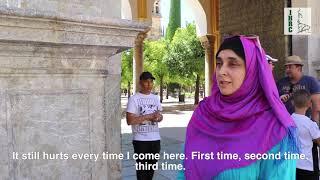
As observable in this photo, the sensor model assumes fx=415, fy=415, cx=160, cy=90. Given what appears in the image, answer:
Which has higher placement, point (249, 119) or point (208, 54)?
point (208, 54)

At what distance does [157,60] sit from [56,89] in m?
30.5

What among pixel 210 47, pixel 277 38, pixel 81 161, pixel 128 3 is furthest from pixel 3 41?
pixel 210 47

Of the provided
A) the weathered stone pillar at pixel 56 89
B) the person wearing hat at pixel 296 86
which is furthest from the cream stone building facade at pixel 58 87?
the person wearing hat at pixel 296 86

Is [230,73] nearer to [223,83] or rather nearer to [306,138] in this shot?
[223,83]

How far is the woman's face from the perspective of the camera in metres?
1.72

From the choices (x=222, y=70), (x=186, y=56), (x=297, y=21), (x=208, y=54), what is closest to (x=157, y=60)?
(x=186, y=56)

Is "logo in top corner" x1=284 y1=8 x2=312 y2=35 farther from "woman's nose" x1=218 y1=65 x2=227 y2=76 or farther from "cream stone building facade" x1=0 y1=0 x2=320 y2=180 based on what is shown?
"woman's nose" x1=218 y1=65 x2=227 y2=76

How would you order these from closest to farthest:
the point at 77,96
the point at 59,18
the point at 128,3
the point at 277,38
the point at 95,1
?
the point at 59,18 → the point at 77,96 → the point at 95,1 → the point at 277,38 → the point at 128,3

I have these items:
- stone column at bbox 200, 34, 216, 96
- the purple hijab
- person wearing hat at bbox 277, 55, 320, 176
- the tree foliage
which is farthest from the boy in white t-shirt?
the tree foliage

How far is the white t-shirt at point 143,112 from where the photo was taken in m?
4.22

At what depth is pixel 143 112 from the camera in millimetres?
4227

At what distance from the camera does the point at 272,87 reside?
1.72 metres

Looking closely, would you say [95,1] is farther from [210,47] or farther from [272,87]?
[210,47]

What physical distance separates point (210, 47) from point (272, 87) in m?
16.1
